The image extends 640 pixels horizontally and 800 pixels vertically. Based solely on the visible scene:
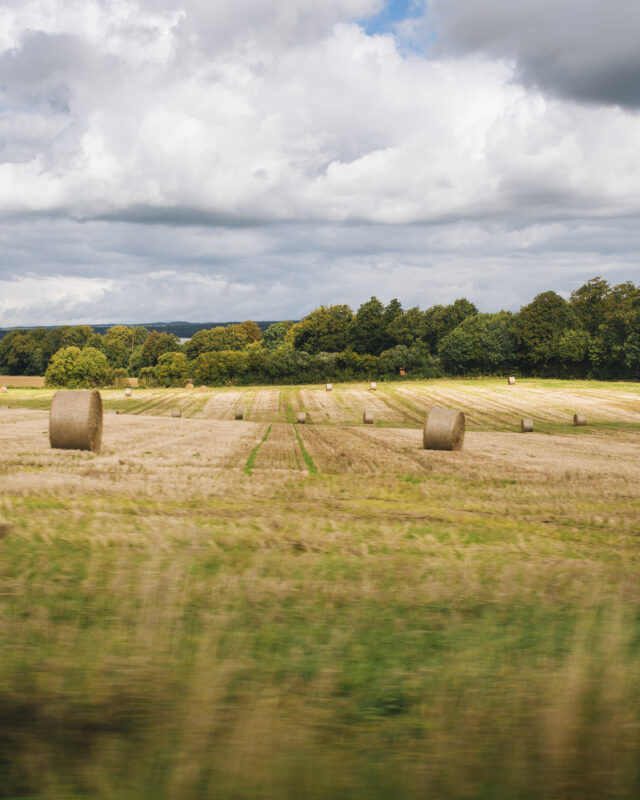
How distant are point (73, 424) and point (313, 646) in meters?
19.6

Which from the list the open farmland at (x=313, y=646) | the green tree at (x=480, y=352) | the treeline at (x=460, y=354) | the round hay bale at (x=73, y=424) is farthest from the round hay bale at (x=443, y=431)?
the green tree at (x=480, y=352)

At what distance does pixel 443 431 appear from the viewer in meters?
26.5

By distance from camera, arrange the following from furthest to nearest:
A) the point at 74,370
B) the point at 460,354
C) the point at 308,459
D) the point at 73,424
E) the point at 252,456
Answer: the point at 74,370 < the point at 460,354 < the point at 308,459 < the point at 252,456 < the point at 73,424

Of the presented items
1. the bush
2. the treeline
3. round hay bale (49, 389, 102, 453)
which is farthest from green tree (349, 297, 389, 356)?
round hay bale (49, 389, 102, 453)

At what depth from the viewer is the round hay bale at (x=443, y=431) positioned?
2647cm

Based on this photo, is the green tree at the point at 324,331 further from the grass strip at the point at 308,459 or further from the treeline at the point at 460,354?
the grass strip at the point at 308,459

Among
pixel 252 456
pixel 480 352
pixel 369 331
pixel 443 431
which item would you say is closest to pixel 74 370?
pixel 369 331

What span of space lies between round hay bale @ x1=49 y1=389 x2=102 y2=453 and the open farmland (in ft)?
33.0

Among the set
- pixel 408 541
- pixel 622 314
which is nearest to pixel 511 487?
A: pixel 408 541

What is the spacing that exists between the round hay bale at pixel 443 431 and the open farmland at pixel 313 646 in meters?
13.2

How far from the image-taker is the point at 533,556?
8.48 meters

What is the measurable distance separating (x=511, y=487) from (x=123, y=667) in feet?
41.8

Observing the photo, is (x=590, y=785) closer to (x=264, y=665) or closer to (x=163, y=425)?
(x=264, y=665)

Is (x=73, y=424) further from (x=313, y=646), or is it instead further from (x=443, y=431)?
(x=313, y=646)
